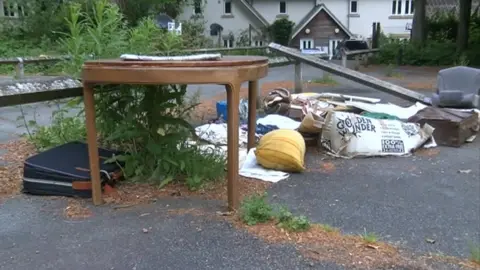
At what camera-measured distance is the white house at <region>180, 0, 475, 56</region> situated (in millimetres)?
41188

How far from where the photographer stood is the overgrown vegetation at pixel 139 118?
3.87m

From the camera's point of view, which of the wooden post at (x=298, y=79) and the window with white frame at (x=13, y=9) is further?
the window with white frame at (x=13, y=9)

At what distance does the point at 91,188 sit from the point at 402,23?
41.3 metres

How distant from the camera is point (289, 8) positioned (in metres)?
43.2

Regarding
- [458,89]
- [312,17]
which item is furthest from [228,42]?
[458,89]

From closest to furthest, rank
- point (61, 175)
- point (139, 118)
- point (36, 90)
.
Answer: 1. point (61, 175)
2. point (36, 90)
3. point (139, 118)

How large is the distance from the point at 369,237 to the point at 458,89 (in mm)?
5511

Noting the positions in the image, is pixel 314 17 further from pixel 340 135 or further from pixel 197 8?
pixel 340 135

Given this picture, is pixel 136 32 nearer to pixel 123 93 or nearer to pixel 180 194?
pixel 123 93

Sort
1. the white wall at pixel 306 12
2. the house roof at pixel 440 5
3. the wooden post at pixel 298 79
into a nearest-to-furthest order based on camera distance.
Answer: the wooden post at pixel 298 79 < the house roof at pixel 440 5 < the white wall at pixel 306 12

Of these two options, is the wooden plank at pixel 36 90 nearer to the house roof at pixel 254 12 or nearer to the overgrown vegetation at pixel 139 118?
the overgrown vegetation at pixel 139 118

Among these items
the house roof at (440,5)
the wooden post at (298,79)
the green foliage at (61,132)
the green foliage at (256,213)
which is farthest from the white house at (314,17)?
the green foliage at (256,213)

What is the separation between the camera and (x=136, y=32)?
4.38 metres

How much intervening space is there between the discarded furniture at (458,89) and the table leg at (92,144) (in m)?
5.48
